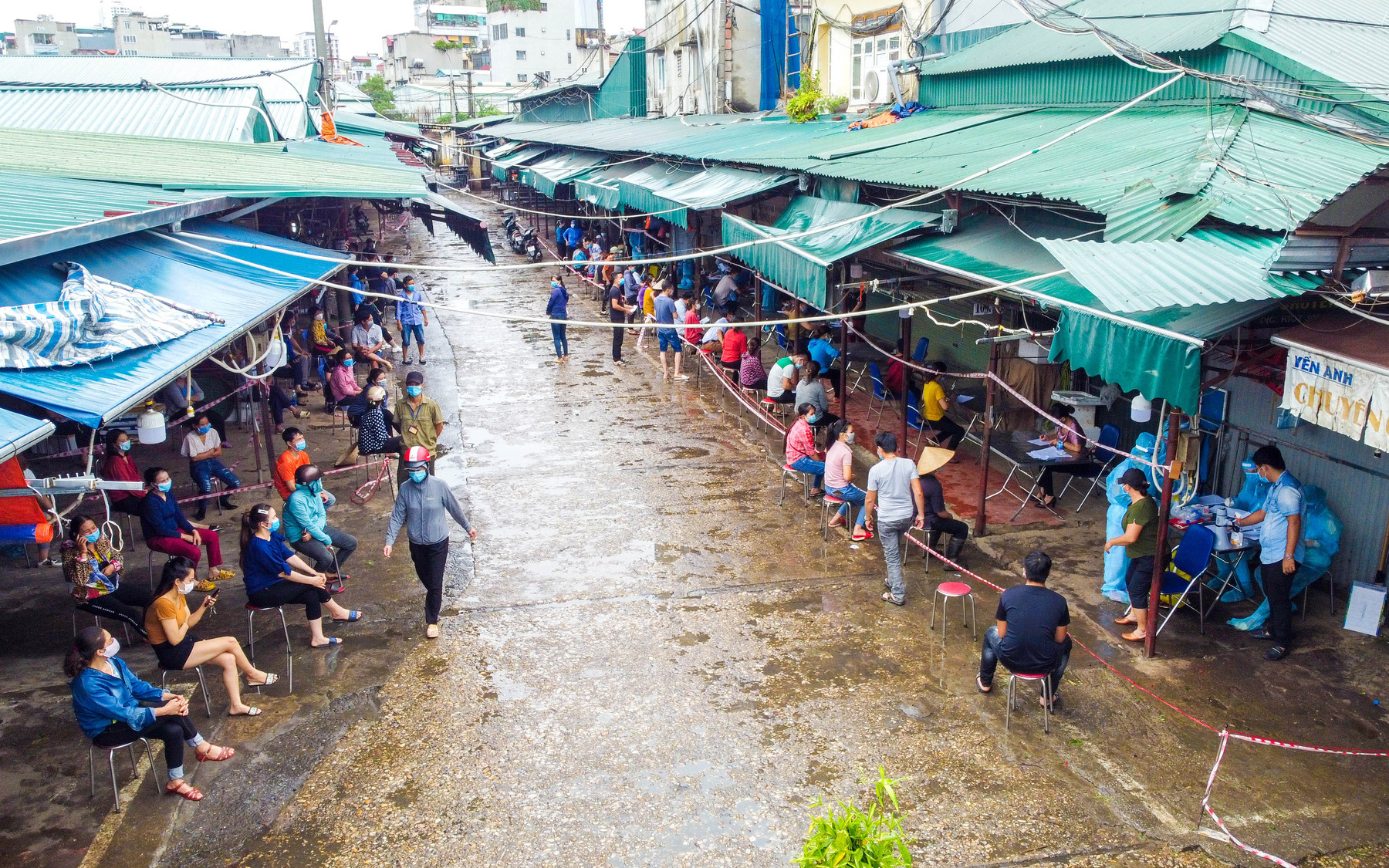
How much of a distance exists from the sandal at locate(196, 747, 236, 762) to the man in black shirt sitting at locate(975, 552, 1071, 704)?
5077mm

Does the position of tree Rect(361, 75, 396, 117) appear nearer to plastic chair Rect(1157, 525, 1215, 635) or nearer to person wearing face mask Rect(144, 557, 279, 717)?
person wearing face mask Rect(144, 557, 279, 717)

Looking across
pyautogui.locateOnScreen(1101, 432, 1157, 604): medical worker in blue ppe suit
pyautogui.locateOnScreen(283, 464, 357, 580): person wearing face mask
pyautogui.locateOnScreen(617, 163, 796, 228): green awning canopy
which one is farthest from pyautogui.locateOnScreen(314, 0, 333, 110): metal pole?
pyautogui.locateOnScreen(1101, 432, 1157, 604): medical worker in blue ppe suit

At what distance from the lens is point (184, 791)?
19.1ft

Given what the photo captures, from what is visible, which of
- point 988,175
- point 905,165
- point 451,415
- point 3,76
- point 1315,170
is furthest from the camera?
point 3,76

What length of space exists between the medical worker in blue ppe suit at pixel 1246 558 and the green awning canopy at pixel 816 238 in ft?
13.4

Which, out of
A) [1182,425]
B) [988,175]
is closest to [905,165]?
[988,175]

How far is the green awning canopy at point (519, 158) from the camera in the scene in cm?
3369

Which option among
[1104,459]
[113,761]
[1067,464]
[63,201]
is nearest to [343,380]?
[63,201]

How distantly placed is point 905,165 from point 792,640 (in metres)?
6.20

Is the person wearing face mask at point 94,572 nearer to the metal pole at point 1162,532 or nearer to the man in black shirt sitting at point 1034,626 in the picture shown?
the man in black shirt sitting at point 1034,626

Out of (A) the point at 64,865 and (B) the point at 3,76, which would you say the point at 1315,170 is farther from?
(B) the point at 3,76

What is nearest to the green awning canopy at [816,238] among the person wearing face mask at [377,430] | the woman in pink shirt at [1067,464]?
the woman in pink shirt at [1067,464]

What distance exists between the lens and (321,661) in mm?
7539

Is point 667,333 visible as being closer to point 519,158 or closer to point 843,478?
point 843,478
